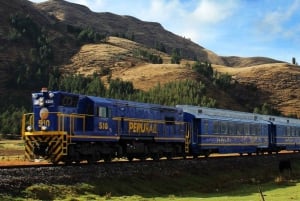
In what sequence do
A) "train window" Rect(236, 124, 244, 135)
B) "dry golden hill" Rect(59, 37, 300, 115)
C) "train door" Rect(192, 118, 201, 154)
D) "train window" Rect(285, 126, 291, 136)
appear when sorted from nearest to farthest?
"train door" Rect(192, 118, 201, 154)
"train window" Rect(236, 124, 244, 135)
"train window" Rect(285, 126, 291, 136)
"dry golden hill" Rect(59, 37, 300, 115)

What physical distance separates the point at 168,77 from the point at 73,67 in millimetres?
38612

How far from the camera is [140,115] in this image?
33219 mm

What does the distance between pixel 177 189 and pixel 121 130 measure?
5.31m

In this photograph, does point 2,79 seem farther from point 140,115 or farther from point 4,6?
point 140,115

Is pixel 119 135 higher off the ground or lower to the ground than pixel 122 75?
lower

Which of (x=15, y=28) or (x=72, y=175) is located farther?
(x=15, y=28)

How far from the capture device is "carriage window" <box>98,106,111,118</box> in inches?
1129

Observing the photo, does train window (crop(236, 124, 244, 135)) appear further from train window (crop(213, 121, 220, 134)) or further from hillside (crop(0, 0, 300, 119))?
hillside (crop(0, 0, 300, 119))

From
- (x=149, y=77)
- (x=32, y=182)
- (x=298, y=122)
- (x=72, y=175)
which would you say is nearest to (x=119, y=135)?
(x=72, y=175)

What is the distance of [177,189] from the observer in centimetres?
2956

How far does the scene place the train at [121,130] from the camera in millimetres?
25844

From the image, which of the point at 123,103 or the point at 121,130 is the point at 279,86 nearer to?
the point at 123,103

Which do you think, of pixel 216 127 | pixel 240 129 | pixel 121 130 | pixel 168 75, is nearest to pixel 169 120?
pixel 216 127

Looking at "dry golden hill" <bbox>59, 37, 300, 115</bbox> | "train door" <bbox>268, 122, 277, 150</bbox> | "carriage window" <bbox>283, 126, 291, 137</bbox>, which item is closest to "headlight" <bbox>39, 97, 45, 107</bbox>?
"train door" <bbox>268, 122, 277, 150</bbox>
